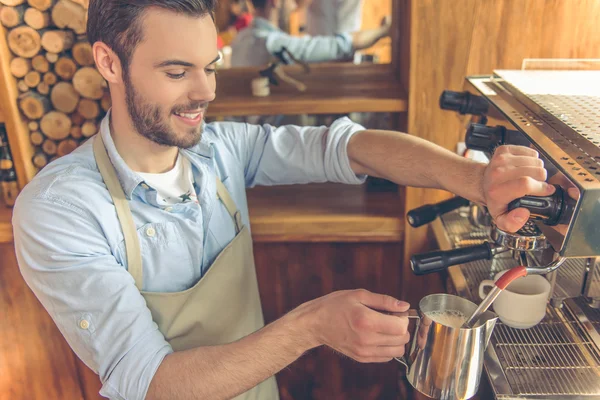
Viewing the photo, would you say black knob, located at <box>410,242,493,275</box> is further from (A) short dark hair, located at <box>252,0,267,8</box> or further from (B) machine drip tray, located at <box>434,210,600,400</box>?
(A) short dark hair, located at <box>252,0,267,8</box>

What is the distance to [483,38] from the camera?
1400 mm

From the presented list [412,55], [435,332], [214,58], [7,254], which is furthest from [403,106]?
[7,254]

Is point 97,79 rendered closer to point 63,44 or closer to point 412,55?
point 63,44

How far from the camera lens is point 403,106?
1518 mm

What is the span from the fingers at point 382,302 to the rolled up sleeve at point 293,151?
462 millimetres

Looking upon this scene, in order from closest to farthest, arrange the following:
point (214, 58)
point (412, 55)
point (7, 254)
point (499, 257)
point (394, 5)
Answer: point (214, 58) < point (499, 257) < point (412, 55) < point (7, 254) < point (394, 5)

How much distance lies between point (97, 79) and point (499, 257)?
126 centimetres

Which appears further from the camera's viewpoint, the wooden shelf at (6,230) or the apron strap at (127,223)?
the wooden shelf at (6,230)

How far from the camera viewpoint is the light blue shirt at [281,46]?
7.54ft

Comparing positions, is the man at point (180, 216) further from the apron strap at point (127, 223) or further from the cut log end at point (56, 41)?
the cut log end at point (56, 41)

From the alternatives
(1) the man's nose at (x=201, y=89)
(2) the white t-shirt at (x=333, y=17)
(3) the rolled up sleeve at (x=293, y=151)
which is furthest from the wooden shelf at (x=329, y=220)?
(2) the white t-shirt at (x=333, y=17)

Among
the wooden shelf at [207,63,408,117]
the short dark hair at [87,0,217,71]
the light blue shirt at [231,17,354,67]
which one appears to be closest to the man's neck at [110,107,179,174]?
the short dark hair at [87,0,217,71]

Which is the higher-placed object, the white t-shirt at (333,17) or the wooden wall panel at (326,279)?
the white t-shirt at (333,17)

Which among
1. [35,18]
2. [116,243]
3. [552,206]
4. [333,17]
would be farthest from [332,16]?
[552,206]
